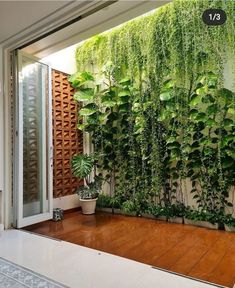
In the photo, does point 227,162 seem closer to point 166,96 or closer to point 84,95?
point 166,96

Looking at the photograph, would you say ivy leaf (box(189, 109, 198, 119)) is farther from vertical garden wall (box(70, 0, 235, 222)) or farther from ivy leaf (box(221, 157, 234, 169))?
ivy leaf (box(221, 157, 234, 169))

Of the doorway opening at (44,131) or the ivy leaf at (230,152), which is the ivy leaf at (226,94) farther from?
the doorway opening at (44,131)

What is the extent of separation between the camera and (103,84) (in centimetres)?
435

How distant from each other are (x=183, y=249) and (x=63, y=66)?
11.0 feet

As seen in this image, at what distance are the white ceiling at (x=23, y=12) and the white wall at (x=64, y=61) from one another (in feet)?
4.22

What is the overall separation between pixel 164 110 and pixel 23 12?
6.75 ft

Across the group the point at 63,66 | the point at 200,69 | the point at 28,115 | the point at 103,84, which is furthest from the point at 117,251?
the point at 63,66

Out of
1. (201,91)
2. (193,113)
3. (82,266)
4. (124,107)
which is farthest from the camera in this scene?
(124,107)

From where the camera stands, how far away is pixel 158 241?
2.85 m

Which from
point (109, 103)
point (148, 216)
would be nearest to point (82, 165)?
point (109, 103)

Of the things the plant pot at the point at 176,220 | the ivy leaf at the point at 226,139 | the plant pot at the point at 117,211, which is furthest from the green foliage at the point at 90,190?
the ivy leaf at the point at 226,139

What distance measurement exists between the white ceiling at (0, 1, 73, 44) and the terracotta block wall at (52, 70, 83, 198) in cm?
142

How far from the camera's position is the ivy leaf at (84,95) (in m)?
4.18

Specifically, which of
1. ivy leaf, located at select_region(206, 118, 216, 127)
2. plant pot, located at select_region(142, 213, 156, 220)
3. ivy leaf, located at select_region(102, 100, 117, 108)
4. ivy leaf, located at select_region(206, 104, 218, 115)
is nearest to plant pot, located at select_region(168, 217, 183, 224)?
plant pot, located at select_region(142, 213, 156, 220)
